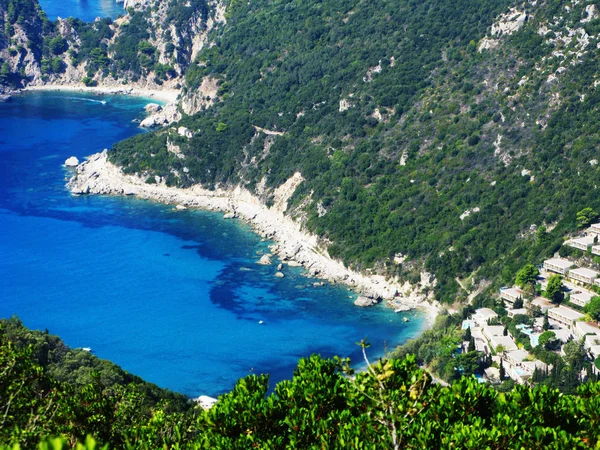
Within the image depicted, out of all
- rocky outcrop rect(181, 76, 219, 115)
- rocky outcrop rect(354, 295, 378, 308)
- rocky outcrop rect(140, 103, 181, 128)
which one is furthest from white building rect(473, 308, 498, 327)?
rocky outcrop rect(140, 103, 181, 128)

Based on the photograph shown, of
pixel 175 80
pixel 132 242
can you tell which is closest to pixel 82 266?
pixel 132 242

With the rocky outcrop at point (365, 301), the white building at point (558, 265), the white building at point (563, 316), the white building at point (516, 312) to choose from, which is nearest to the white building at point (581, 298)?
the white building at point (563, 316)

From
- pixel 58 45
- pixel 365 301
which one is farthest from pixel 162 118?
pixel 365 301

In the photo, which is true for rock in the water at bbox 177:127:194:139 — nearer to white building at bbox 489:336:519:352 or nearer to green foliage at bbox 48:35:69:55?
white building at bbox 489:336:519:352

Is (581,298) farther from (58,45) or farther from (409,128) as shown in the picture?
(58,45)

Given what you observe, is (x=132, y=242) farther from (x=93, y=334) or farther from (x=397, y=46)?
(x=397, y=46)

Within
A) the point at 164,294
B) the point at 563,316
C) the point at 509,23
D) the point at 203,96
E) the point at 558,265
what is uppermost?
the point at 509,23
